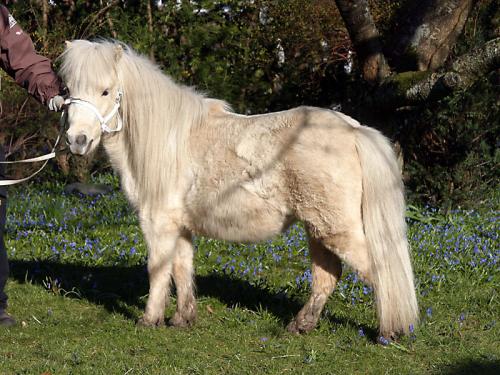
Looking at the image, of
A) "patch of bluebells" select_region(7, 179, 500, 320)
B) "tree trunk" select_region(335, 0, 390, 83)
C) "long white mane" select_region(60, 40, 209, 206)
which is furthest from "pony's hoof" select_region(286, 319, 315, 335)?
"tree trunk" select_region(335, 0, 390, 83)

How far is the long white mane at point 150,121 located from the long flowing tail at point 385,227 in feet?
4.02

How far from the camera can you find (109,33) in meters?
11.2

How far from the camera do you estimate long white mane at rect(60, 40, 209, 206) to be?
4.87 metres

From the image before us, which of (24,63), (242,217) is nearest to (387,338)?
(242,217)

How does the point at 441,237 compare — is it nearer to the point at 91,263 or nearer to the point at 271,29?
the point at 91,263

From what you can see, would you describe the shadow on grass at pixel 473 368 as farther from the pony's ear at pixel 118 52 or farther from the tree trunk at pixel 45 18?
the tree trunk at pixel 45 18

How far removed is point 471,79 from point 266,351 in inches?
140

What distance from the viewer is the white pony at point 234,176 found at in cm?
451

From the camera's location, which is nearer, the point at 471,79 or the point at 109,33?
the point at 471,79

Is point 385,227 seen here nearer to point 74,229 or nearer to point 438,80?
point 438,80

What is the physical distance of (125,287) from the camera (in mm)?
6121

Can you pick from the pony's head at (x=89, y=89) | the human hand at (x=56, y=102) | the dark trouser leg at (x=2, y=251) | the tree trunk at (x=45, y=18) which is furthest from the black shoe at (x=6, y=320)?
the tree trunk at (x=45, y=18)

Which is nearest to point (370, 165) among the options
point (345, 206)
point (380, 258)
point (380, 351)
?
point (345, 206)

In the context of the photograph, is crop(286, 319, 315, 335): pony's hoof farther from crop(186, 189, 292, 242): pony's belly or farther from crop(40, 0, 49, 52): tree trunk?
crop(40, 0, 49, 52): tree trunk
